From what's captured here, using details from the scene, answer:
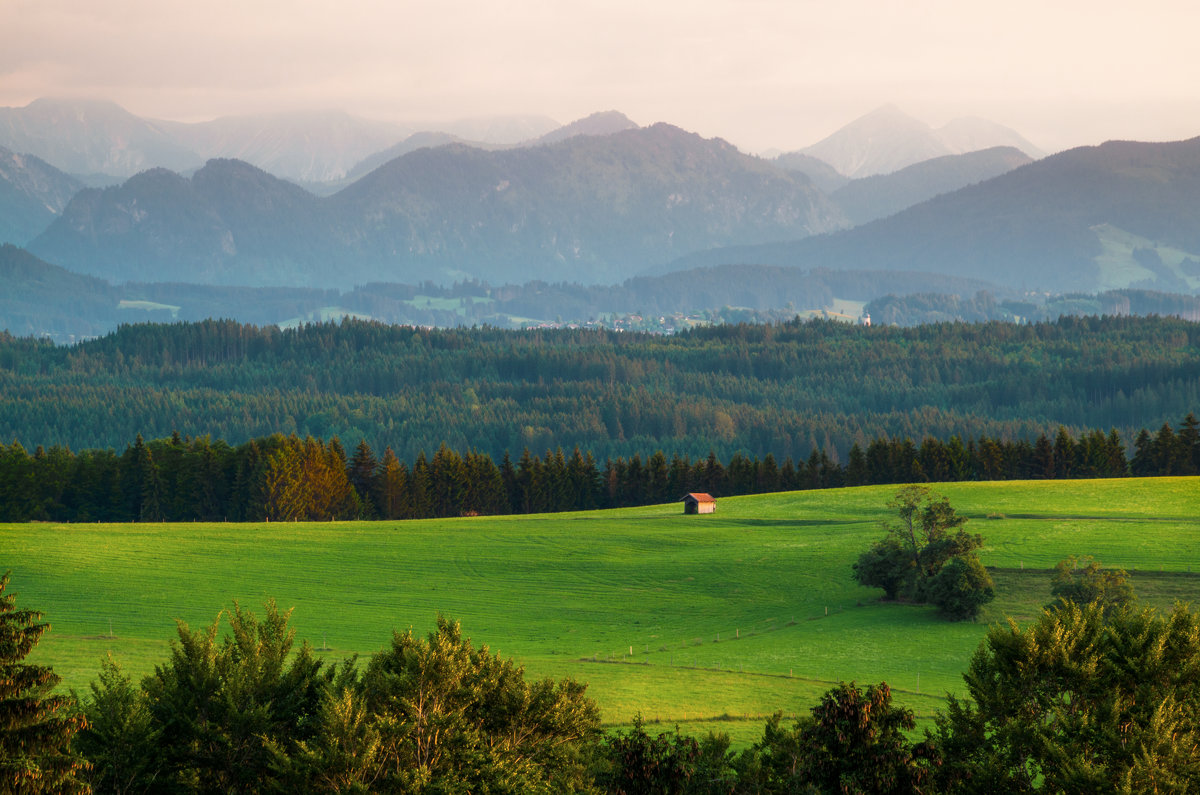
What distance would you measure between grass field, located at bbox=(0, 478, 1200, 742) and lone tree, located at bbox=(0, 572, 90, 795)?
22686 millimetres

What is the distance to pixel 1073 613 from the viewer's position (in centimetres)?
3969

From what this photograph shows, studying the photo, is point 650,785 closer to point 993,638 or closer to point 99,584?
point 993,638

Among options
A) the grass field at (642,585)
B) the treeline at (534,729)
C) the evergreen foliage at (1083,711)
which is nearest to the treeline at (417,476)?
the grass field at (642,585)

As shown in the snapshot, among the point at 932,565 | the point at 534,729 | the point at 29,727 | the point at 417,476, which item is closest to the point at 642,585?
the point at 932,565

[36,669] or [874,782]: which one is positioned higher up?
[36,669]

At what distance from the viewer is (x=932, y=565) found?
274 ft

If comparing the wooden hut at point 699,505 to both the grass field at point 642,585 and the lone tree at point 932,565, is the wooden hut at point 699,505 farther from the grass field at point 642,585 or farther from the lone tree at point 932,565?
the lone tree at point 932,565

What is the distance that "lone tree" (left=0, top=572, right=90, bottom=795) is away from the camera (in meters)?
30.4

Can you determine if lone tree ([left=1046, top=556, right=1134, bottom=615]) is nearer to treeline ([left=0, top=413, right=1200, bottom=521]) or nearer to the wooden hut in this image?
the wooden hut

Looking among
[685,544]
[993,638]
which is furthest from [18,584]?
[993,638]

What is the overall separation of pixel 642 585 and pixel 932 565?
2092 cm

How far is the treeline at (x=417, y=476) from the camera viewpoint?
13975 cm

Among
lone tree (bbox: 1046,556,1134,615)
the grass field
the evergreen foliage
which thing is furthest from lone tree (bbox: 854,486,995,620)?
the evergreen foliage

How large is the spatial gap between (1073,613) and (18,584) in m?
73.5
